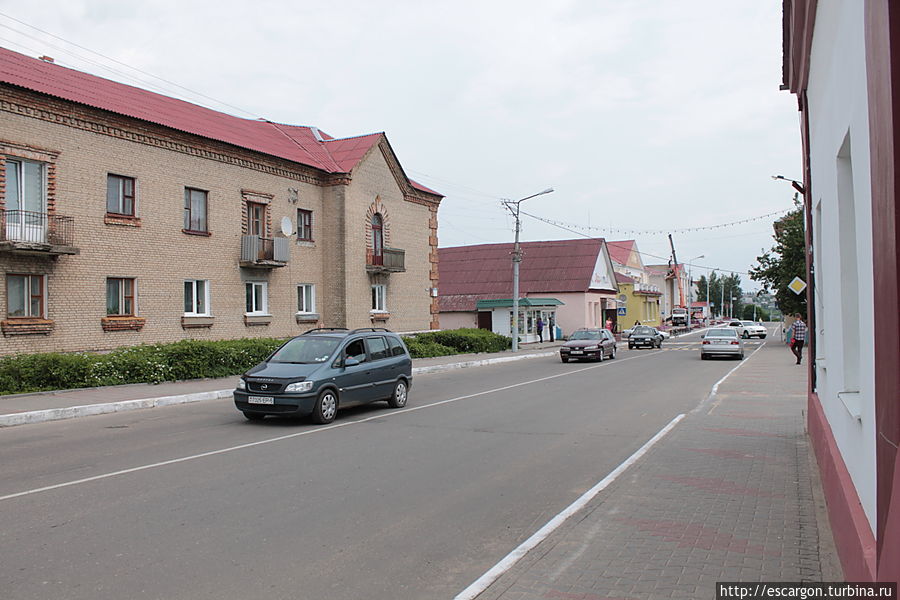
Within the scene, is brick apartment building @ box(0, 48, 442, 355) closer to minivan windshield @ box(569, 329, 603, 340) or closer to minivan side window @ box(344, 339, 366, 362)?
minivan windshield @ box(569, 329, 603, 340)

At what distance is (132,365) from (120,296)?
4.51 m

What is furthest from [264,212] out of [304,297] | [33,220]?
[33,220]

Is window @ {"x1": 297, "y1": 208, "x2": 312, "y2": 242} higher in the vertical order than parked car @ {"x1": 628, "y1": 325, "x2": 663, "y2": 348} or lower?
higher

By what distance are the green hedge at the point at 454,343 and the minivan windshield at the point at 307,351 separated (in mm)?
16571

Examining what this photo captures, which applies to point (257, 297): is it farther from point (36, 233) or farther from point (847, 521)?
point (847, 521)

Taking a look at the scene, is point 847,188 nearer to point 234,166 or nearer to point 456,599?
point 456,599

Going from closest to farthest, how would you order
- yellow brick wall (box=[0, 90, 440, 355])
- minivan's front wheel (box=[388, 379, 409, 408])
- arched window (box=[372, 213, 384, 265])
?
minivan's front wheel (box=[388, 379, 409, 408]) → yellow brick wall (box=[0, 90, 440, 355]) → arched window (box=[372, 213, 384, 265])

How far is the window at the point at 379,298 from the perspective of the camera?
1289 inches

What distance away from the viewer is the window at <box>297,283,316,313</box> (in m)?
29.3

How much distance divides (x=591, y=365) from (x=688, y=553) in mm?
23634

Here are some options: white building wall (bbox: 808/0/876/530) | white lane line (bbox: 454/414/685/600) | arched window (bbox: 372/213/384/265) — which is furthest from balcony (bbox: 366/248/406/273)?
white building wall (bbox: 808/0/876/530)

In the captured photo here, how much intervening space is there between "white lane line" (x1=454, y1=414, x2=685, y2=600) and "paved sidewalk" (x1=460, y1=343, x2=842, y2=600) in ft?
0.20

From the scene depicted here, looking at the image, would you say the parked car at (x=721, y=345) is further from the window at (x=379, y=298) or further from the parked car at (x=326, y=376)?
the parked car at (x=326, y=376)

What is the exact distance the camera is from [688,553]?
543cm
